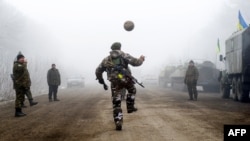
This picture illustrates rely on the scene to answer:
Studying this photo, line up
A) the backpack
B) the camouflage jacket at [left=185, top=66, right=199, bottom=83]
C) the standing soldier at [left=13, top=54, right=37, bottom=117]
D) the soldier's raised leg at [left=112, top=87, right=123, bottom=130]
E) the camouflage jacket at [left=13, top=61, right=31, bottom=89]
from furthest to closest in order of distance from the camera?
1. the camouflage jacket at [left=185, top=66, right=199, bottom=83]
2. the camouflage jacket at [left=13, top=61, right=31, bottom=89]
3. the standing soldier at [left=13, top=54, right=37, bottom=117]
4. the backpack
5. the soldier's raised leg at [left=112, top=87, right=123, bottom=130]

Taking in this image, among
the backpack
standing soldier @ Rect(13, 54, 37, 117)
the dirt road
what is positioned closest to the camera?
the dirt road

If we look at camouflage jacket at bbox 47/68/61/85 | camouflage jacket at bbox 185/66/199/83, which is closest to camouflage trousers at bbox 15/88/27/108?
camouflage jacket at bbox 47/68/61/85

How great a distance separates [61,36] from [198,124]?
163900mm

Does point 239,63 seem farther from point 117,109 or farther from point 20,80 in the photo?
point 117,109

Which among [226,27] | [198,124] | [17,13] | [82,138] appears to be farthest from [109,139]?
[226,27]

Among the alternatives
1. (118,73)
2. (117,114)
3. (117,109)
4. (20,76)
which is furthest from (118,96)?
(20,76)

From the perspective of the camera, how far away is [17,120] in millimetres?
11500

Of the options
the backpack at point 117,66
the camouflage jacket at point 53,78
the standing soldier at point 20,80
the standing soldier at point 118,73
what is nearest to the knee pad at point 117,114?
the standing soldier at point 118,73

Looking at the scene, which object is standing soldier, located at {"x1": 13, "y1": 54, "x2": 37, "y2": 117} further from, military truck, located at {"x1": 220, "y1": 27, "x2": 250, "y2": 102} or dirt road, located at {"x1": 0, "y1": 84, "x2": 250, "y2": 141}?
military truck, located at {"x1": 220, "y1": 27, "x2": 250, "y2": 102}

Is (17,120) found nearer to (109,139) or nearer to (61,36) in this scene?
(109,139)

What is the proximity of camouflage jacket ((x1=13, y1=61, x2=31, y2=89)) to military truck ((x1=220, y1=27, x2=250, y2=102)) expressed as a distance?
904 cm

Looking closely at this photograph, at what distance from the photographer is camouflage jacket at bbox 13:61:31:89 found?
42.6 ft

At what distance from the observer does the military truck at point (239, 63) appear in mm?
17291

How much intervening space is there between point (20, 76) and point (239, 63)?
9527 mm
